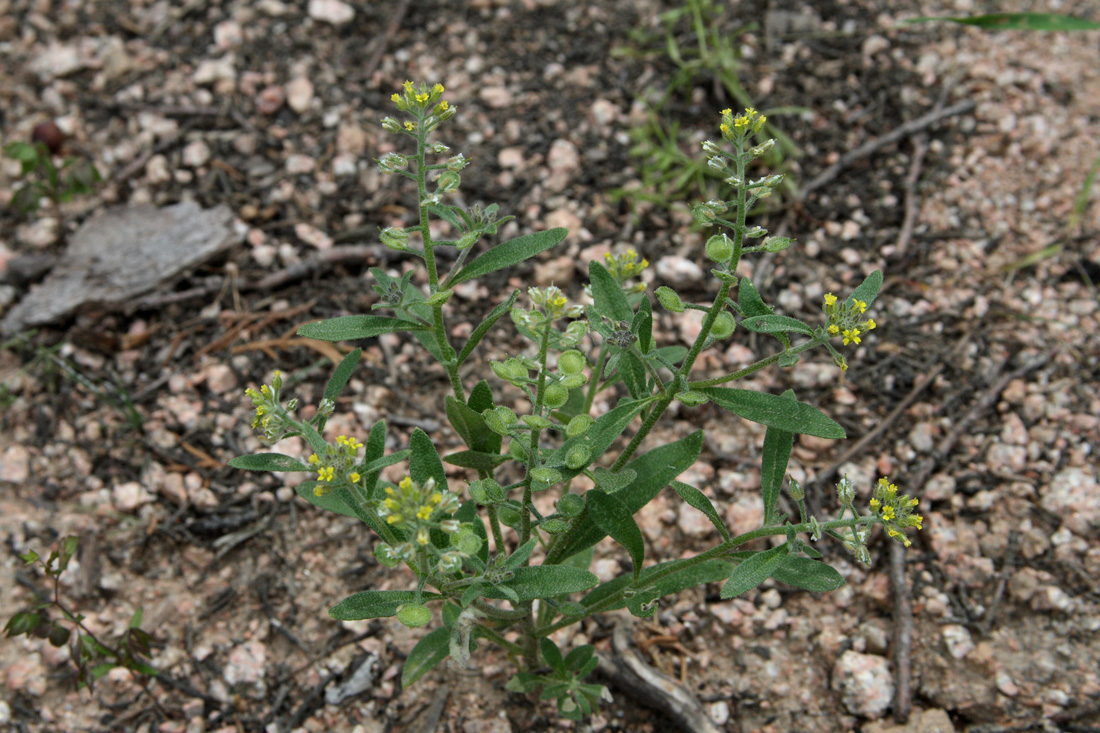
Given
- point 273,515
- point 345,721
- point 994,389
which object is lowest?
point 345,721

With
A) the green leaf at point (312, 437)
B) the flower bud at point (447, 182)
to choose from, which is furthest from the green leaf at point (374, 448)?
the flower bud at point (447, 182)

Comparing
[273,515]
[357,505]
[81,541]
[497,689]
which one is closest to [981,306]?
[497,689]

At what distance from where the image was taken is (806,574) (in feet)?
7.21

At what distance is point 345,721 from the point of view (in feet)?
9.63

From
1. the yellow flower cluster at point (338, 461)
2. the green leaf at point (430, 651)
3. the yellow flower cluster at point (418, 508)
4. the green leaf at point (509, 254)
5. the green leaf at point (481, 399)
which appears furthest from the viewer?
the green leaf at point (430, 651)

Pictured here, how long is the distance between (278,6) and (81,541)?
Result: 3.10 m

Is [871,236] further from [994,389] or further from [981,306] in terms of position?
[994,389]

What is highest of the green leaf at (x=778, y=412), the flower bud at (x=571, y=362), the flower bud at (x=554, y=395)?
the flower bud at (x=571, y=362)

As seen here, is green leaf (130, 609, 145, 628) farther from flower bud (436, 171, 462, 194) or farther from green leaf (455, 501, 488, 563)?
flower bud (436, 171, 462, 194)

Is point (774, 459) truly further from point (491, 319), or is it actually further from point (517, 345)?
point (517, 345)

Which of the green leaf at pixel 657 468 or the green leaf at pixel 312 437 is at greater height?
the green leaf at pixel 312 437

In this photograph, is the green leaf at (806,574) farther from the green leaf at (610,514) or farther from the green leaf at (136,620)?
the green leaf at (136,620)

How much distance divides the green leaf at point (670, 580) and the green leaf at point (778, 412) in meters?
0.53

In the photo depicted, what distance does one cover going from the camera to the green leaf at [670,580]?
95.6 inches
